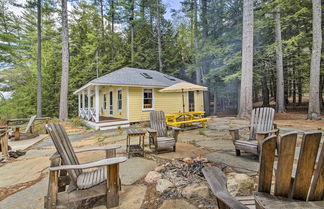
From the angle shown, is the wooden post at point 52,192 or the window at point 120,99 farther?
the window at point 120,99

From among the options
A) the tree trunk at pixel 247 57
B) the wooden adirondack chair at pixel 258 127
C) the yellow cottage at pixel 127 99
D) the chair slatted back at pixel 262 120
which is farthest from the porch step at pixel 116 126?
the chair slatted back at pixel 262 120

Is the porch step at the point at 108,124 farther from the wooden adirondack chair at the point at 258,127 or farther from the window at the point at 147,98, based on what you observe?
the wooden adirondack chair at the point at 258,127

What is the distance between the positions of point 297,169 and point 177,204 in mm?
1380

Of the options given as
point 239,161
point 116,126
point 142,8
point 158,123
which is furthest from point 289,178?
point 142,8

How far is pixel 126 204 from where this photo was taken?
189cm

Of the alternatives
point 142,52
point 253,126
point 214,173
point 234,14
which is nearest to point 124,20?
point 142,52

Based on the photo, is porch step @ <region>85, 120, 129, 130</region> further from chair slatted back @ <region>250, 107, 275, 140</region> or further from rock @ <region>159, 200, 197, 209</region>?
rock @ <region>159, 200, 197, 209</region>

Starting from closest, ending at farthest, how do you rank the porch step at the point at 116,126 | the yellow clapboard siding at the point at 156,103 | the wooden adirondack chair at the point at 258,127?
the wooden adirondack chair at the point at 258,127
the porch step at the point at 116,126
the yellow clapboard siding at the point at 156,103

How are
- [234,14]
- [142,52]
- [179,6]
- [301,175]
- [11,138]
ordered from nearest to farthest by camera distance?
1. [301,175]
2. [11,138]
3. [234,14]
4. [179,6]
5. [142,52]

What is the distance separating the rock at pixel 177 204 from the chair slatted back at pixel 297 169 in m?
1.07

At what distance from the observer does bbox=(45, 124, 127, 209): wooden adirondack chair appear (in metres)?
1.60

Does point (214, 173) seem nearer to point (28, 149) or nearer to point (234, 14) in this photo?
point (28, 149)

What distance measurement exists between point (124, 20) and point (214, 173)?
20844 mm

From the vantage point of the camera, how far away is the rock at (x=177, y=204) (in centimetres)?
181
